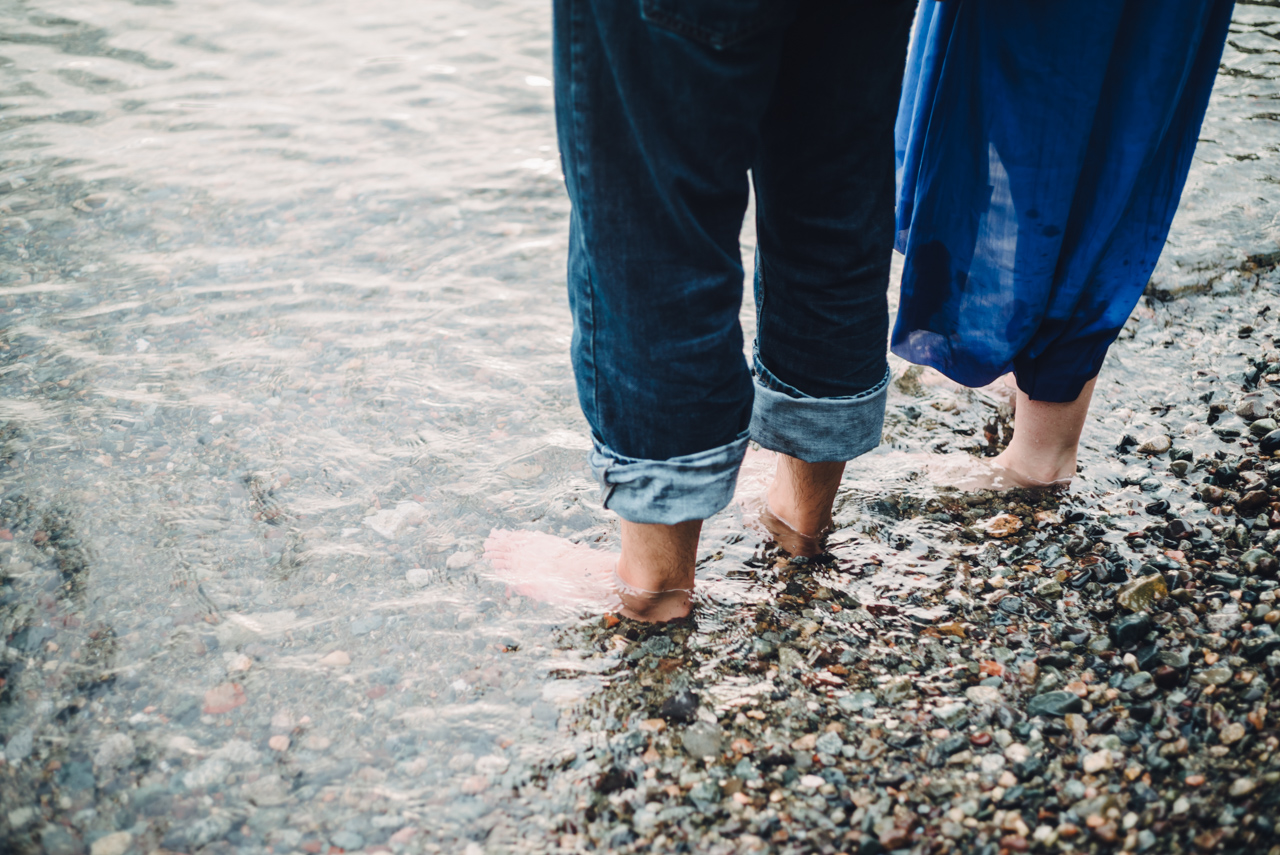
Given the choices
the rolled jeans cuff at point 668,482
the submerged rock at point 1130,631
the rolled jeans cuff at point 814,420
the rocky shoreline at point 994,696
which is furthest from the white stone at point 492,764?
the submerged rock at point 1130,631

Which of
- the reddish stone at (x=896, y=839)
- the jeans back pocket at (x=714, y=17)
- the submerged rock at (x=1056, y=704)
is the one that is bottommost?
the reddish stone at (x=896, y=839)

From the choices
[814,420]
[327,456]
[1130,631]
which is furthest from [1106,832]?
[327,456]

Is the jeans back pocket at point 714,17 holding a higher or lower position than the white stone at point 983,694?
higher

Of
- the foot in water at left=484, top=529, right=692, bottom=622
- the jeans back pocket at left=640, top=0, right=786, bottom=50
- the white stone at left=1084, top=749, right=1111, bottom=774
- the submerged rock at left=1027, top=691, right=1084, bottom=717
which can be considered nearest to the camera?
the jeans back pocket at left=640, top=0, right=786, bottom=50

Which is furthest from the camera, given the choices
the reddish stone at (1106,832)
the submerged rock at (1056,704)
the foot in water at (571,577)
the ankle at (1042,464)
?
the ankle at (1042,464)

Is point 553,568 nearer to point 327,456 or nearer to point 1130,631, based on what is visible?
point 327,456

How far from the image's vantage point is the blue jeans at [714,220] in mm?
922

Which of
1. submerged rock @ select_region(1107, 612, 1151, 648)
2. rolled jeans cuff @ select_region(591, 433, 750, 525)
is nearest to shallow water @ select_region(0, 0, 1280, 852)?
submerged rock @ select_region(1107, 612, 1151, 648)

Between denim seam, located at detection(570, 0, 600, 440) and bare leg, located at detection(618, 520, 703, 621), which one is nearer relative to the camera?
denim seam, located at detection(570, 0, 600, 440)

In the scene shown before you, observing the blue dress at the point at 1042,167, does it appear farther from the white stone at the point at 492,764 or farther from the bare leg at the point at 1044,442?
the white stone at the point at 492,764

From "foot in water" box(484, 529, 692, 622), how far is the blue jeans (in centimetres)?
38

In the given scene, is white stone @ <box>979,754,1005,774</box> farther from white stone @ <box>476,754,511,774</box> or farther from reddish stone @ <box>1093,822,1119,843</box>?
white stone @ <box>476,754,511,774</box>

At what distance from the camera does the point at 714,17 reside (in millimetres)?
853

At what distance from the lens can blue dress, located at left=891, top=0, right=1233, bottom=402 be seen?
127 centimetres
